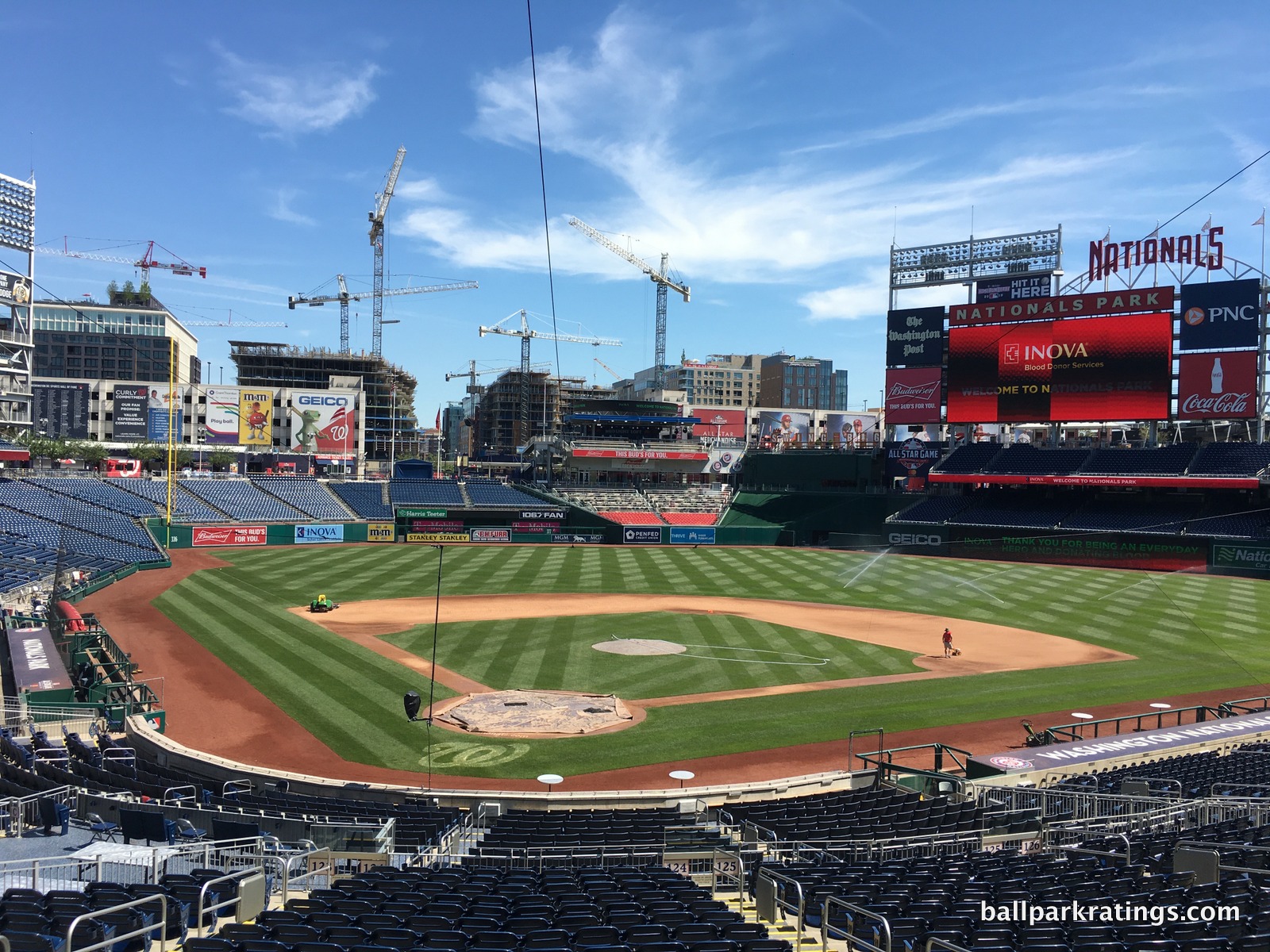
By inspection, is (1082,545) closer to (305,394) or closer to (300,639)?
(300,639)

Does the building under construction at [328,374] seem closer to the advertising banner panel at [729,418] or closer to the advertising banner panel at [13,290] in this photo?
the advertising banner panel at [729,418]

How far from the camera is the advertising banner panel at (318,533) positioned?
68.4 metres

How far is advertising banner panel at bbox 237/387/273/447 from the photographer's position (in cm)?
8377

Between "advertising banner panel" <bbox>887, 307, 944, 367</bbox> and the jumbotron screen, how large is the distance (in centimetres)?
204

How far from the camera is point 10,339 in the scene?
4878 centimetres

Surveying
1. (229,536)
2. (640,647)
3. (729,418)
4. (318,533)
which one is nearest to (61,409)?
(229,536)

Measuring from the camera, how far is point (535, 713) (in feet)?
81.3

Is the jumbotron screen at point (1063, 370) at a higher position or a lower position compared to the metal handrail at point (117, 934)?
higher

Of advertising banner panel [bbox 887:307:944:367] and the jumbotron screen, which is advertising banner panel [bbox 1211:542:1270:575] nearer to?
the jumbotron screen

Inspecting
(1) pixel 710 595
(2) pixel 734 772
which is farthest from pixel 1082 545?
(2) pixel 734 772

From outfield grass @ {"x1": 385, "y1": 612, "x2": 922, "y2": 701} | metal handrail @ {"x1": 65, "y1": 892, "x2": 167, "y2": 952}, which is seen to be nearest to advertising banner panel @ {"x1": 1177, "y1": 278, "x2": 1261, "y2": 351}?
outfield grass @ {"x1": 385, "y1": 612, "x2": 922, "y2": 701}

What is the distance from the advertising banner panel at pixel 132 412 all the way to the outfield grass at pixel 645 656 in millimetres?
58700

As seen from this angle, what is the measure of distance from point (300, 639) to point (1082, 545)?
1968 inches

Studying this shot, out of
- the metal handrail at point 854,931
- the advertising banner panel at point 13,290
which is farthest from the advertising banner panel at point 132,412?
the metal handrail at point 854,931
